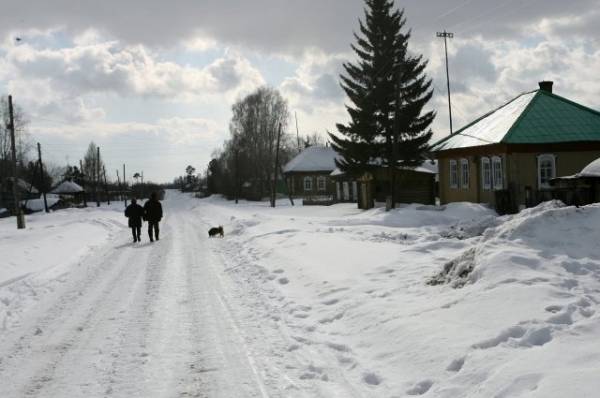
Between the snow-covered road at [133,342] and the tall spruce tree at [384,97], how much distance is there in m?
24.3

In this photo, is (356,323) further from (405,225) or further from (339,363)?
(405,225)

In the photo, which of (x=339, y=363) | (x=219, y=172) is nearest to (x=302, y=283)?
(x=339, y=363)

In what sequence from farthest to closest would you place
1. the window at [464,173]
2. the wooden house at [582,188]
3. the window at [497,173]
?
1. the window at [464,173]
2. the window at [497,173]
3. the wooden house at [582,188]

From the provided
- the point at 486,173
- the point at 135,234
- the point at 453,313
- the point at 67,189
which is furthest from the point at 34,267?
the point at 67,189

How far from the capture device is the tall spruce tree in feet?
111

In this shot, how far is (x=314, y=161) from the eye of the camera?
67.8 meters

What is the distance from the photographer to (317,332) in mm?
7121

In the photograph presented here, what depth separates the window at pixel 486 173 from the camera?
28.6 metres

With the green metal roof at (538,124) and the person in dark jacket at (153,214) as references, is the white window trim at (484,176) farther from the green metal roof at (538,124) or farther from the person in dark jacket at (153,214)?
the person in dark jacket at (153,214)

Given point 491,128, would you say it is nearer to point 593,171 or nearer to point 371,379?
point 593,171

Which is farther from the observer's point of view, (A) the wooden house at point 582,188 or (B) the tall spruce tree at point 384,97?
(B) the tall spruce tree at point 384,97

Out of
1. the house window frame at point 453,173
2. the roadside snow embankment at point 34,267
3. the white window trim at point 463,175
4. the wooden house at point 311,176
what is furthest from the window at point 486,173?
the wooden house at point 311,176

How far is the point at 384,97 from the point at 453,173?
6239 millimetres

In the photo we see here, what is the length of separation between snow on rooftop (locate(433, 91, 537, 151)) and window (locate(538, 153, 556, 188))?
2.25 meters
